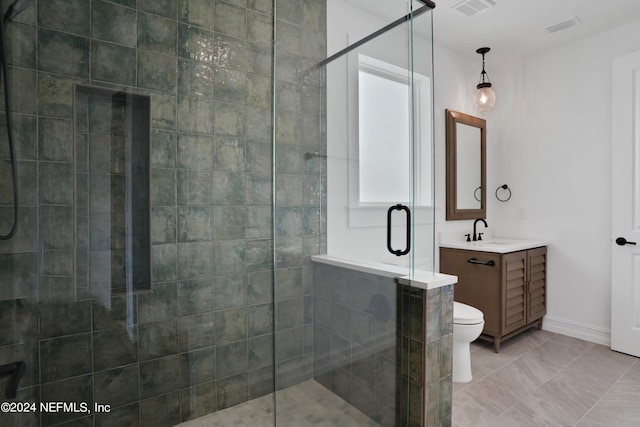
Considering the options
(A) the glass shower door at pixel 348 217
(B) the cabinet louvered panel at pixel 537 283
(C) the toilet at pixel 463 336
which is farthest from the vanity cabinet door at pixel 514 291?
(A) the glass shower door at pixel 348 217

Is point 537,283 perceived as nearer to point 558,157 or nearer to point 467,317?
point 558,157

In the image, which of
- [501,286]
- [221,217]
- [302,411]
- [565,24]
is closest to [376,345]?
[302,411]

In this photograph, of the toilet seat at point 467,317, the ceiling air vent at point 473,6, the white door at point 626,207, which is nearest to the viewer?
the toilet seat at point 467,317

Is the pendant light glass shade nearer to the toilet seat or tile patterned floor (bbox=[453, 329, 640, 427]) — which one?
the toilet seat

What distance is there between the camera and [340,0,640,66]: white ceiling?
2.52 metres

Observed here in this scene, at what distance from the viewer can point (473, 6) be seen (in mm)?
2508

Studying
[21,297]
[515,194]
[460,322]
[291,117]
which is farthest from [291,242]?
[515,194]

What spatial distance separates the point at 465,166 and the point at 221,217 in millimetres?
2740

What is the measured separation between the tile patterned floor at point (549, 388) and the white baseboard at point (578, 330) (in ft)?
0.30

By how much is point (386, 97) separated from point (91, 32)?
1150mm

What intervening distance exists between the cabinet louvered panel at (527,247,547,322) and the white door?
0.51 meters

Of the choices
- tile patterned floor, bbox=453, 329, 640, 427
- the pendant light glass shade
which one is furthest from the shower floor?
the pendant light glass shade

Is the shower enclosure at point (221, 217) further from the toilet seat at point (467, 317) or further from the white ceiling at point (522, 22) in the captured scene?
the white ceiling at point (522, 22)

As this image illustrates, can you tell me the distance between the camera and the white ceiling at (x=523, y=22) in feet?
8.26
